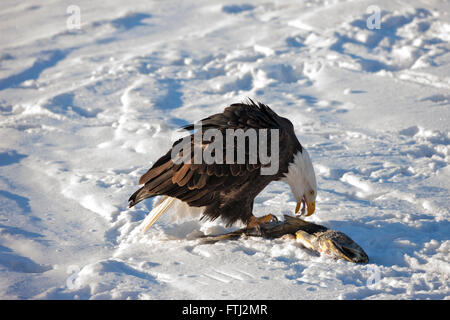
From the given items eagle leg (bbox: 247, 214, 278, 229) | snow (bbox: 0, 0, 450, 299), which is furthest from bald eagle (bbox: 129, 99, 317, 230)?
snow (bbox: 0, 0, 450, 299)

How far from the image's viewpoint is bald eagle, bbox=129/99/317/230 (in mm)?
3219

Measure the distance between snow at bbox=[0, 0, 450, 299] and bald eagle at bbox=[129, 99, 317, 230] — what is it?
0.84 ft

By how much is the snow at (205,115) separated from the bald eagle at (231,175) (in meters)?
0.26

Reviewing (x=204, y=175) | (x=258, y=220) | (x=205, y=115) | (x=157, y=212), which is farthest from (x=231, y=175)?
(x=205, y=115)

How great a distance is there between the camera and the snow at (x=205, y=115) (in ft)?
9.32

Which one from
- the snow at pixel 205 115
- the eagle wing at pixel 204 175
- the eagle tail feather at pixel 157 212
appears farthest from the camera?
the eagle tail feather at pixel 157 212

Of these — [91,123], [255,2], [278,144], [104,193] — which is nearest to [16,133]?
A: [91,123]

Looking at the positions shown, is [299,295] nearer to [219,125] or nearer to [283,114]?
[219,125]

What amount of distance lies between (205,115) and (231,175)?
249 centimetres

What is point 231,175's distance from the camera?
323 cm

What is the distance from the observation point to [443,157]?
177 inches

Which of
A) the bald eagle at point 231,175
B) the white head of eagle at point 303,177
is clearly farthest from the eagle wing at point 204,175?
the white head of eagle at point 303,177

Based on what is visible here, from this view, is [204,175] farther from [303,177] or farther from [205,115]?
[205,115]

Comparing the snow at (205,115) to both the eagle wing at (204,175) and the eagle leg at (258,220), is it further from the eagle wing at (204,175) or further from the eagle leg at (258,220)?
the eagle wing at (204,175)
